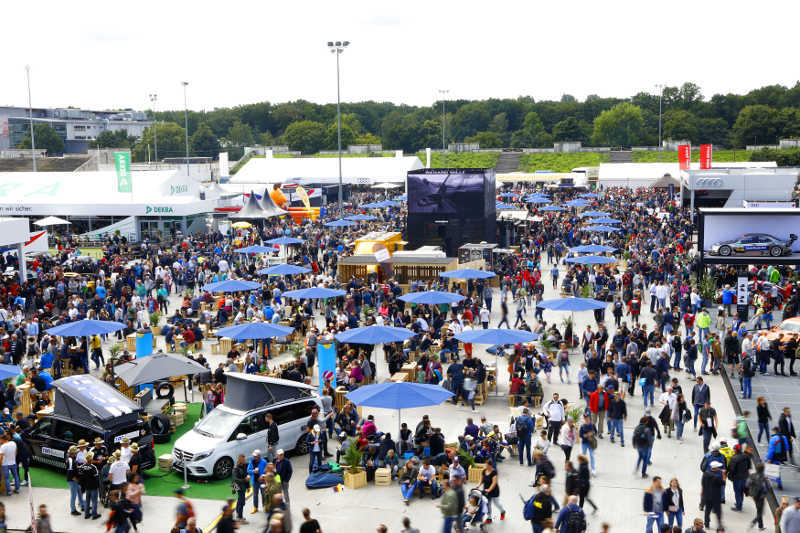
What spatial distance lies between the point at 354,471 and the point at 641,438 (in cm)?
482

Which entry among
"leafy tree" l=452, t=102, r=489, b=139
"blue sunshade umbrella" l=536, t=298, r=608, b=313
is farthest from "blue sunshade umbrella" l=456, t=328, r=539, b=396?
"leafy tree" l=452, t=102, r=489, b=139

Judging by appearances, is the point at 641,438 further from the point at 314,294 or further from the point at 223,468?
the point at 314,294

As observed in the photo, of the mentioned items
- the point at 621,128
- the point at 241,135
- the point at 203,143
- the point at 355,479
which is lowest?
the point at 355,479

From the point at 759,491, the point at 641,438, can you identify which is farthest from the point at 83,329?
the point at 759,491

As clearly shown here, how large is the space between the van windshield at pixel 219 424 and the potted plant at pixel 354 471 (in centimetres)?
202

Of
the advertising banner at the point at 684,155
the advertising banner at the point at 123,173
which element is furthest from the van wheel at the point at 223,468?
the advertising banner at the point at 684,155

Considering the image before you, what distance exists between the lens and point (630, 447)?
15.0 m

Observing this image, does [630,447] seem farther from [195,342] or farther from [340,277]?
[340,277]

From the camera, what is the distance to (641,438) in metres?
13.2

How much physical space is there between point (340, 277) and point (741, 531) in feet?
66.7

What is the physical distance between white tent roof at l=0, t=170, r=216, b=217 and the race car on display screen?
93.6 feet

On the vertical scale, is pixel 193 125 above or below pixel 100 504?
above

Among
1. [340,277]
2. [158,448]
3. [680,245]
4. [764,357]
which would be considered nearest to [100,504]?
[158,448]

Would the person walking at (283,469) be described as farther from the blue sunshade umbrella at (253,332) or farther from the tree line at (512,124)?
the tree line at (512,124)
